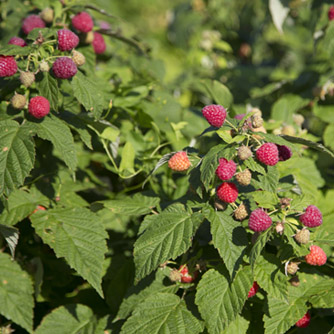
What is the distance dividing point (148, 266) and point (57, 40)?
2.44 feet

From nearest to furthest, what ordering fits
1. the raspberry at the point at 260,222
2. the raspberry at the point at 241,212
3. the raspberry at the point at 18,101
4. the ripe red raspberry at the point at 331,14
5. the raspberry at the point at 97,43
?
the raspberry at the point at 260,222 < the raspberry at the point at 241,212 < the raspberry at the point at 18,101 < the raspberry at the point at 97,43 < the ripe red raspberry at the point at 331,14

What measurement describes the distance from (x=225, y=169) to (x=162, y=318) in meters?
0.48

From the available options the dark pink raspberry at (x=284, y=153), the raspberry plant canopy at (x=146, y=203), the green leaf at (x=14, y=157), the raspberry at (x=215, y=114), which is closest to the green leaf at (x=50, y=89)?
the raspberry plant canopy at (x=146, y=203)

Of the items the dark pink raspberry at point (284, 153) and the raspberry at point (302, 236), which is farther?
the dark pink raspberry at point (284, 153)

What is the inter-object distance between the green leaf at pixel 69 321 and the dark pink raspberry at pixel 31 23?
3.18ft

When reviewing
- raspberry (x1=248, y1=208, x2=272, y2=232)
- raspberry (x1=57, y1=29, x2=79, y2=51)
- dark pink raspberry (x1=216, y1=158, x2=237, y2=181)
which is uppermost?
raspberry (x1=57, y1=29, x2=79, y2=51)

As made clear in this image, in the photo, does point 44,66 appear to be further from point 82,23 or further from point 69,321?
point 69,321

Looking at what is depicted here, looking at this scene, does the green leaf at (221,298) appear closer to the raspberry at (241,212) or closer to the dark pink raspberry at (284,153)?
the raspberry at (241,212)

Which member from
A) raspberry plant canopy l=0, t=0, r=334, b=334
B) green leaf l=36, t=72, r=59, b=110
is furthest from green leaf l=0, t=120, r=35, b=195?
green leaf l=36, t=72, r=59, b=110

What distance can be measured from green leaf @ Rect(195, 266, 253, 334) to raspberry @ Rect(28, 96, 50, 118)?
2.20ft

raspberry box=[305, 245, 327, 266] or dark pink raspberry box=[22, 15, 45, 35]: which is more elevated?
dark pink raspberry box=[22, 15, 45, 35]

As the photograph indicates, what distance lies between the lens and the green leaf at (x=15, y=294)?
4.59ft

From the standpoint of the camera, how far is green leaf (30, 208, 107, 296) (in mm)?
1389

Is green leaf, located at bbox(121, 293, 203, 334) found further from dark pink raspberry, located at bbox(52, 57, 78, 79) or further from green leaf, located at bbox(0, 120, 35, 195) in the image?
dark pink raspberry, located at bbox(52, 57, 78, 79)
